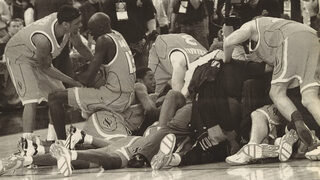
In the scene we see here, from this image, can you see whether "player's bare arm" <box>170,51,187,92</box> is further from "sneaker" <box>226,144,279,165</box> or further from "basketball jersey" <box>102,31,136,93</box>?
"sneaker" <box>226,144,279,165</box>

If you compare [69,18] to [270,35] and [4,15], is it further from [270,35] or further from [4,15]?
[270,35]

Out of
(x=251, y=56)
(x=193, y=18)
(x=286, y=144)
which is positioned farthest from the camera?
(x=193, y=18)

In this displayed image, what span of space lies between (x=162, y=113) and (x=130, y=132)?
403 mm

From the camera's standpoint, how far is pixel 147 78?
→ 807cm

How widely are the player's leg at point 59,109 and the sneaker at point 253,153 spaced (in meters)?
1.64

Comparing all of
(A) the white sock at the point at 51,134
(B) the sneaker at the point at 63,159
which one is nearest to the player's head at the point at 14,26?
Answer: (A) the white sock at the point at 51,134

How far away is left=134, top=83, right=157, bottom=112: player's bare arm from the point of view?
8.00 meters

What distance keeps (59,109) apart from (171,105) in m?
1.07

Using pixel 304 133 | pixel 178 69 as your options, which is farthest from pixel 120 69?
pixel 304 133

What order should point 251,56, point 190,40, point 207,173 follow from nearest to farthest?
point 207,173, point 251,56, point 190,40

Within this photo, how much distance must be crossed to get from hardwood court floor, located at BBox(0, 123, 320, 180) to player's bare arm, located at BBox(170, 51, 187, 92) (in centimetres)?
74

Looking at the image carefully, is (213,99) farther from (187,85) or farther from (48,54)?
(48,54)

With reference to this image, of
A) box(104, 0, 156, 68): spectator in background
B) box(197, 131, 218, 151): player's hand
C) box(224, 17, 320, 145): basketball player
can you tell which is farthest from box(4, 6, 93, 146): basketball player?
box(224, 17, 320, 145): basketball player

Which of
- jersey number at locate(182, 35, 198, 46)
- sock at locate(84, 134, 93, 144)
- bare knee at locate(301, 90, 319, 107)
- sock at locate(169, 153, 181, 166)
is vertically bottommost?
sock at locate(169, 153, 181, 166)
